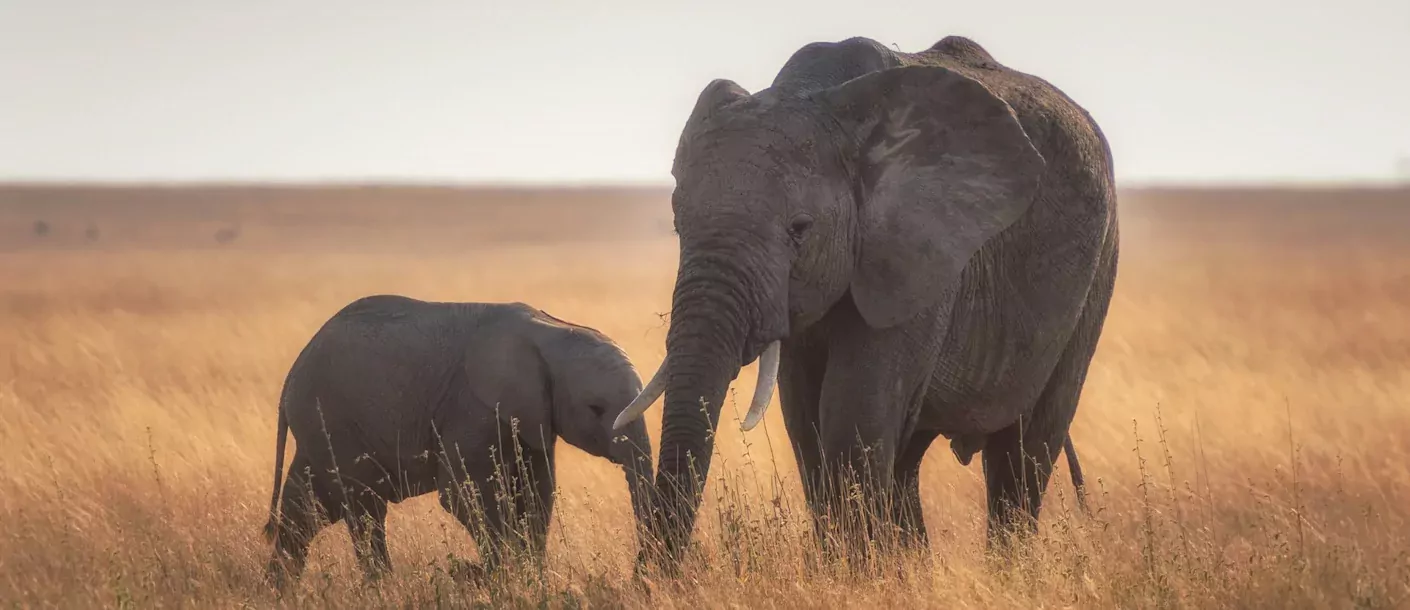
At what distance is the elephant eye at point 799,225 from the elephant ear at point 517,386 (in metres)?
2.55

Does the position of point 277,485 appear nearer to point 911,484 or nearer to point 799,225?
point 911,484

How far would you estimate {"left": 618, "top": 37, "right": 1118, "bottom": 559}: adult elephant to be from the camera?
6.04 metres

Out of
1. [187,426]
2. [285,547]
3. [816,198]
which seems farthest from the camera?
[187,426]

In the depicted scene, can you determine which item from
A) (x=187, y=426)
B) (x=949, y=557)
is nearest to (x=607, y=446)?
(x=949, y=557)

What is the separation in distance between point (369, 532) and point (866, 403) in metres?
2.52

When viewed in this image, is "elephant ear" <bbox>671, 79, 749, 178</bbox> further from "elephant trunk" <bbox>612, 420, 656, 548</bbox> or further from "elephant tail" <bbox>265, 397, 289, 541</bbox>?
"elephant tail" <bbox>265, 397, 289, 541</bbox>

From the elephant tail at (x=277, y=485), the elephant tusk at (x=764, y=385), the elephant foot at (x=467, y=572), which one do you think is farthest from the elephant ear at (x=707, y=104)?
the elephant tail at (x=277, y=485)

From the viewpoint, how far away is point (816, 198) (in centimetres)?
615

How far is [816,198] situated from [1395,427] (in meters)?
8.38

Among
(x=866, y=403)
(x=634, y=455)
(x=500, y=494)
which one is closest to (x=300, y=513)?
(x=500, y=494)

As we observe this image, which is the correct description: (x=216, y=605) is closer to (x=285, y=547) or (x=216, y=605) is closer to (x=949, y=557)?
(x=285, y=547)

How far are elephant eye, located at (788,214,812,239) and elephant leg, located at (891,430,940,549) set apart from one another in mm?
1688

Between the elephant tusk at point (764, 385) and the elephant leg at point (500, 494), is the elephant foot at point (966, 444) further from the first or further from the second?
the elephant leg at point (500, 494)

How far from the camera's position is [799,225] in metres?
6.12
